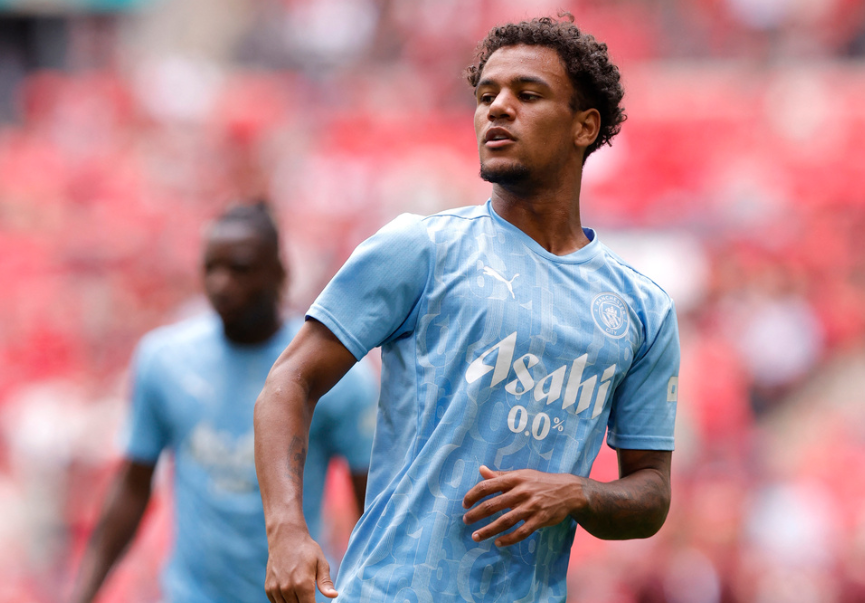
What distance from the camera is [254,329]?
3482mm

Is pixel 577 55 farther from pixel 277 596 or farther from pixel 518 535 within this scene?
pixel 277 596

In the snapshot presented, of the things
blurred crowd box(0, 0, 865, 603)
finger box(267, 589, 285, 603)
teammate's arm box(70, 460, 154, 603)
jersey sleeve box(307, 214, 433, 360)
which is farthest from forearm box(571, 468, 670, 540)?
blurred crowd box(0, 0, 865, 603)

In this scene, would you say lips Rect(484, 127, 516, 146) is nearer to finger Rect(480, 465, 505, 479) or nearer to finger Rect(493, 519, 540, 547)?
finger Rect(480, 465, 505, 479)

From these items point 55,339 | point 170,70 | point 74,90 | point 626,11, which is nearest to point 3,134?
point 74,90

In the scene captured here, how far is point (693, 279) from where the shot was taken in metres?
9.01

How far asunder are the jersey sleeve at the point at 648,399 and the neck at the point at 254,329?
1.58m

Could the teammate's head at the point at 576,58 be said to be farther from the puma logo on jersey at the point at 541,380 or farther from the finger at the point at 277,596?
the finger at the point at 277,596

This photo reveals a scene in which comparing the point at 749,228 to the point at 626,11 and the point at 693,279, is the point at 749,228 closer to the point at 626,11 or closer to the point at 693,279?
the point at 693,279

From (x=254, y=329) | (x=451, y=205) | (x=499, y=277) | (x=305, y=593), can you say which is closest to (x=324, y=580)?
(x=305, y=593)

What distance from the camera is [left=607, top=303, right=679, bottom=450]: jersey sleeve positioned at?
7.41 feet

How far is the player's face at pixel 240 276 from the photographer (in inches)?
135

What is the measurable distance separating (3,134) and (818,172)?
35.4 feet

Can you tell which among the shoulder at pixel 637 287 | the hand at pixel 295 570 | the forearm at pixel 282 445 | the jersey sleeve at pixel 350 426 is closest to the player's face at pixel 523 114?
the shoulder at pixel 637 287

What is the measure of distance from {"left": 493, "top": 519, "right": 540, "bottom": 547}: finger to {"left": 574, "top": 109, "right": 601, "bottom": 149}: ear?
0.91 metres
